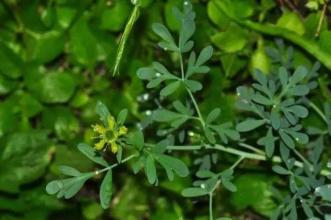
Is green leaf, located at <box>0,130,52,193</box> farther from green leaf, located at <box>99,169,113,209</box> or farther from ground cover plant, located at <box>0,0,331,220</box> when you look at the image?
green leaf, located at <box>99,169,113,209</box>

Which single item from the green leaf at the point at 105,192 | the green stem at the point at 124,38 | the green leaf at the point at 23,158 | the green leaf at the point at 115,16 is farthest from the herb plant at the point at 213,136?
the green leaf at the point at 23,158

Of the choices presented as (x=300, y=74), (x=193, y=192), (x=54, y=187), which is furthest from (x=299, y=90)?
(x=54, y=187)

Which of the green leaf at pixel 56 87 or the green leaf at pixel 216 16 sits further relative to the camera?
the green leaf at pixel 56 87

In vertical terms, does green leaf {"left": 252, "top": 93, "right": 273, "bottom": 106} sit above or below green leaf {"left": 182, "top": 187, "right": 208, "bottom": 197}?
above

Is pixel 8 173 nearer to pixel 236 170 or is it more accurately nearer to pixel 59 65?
pixel 59 65

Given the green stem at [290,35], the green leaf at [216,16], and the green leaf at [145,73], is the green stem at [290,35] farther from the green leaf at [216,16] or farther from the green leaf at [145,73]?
the green leaf at [145,73]

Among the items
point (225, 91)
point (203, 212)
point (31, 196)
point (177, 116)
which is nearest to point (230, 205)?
point (203, 212)

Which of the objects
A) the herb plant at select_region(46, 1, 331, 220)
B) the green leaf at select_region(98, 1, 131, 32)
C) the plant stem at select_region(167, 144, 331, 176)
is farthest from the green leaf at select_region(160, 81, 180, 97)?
the green leaf at select_region(98, 1, 131, 32)
